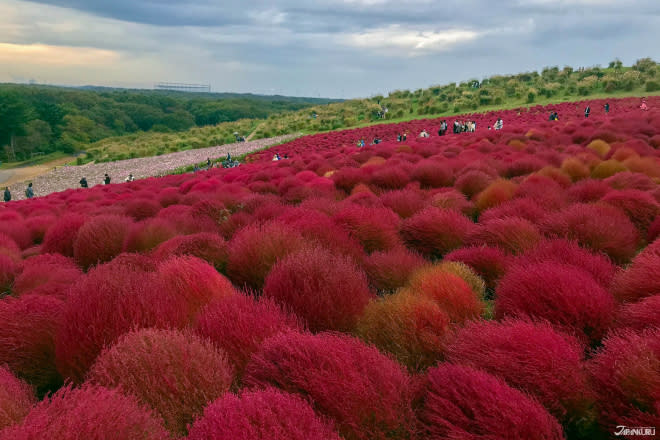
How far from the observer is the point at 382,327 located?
301cm

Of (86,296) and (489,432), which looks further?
(86,296)

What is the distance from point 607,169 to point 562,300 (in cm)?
581

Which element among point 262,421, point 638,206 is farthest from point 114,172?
point 262,421

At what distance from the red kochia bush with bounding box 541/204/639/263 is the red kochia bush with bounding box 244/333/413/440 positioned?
284cm

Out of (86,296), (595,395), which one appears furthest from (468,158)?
(86,296)

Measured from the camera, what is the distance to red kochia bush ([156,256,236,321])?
130 inches

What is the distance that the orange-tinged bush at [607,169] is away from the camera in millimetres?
7325

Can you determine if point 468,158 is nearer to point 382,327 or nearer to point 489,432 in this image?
point 382,327

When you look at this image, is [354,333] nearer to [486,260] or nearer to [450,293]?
[450,293]

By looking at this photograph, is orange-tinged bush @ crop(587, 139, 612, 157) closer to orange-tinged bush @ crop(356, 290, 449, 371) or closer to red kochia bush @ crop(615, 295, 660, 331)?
red kochia bush @ crop(615, 295, 660, 331)

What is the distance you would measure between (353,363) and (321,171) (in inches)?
372

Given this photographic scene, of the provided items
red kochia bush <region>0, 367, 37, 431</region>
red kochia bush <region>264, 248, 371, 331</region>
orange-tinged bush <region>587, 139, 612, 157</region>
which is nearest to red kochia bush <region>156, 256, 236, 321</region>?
red kochia bush <region>264, 248, 371, 331</region>

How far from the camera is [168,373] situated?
7.16 feet

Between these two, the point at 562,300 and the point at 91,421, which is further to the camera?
the point at 562,300
